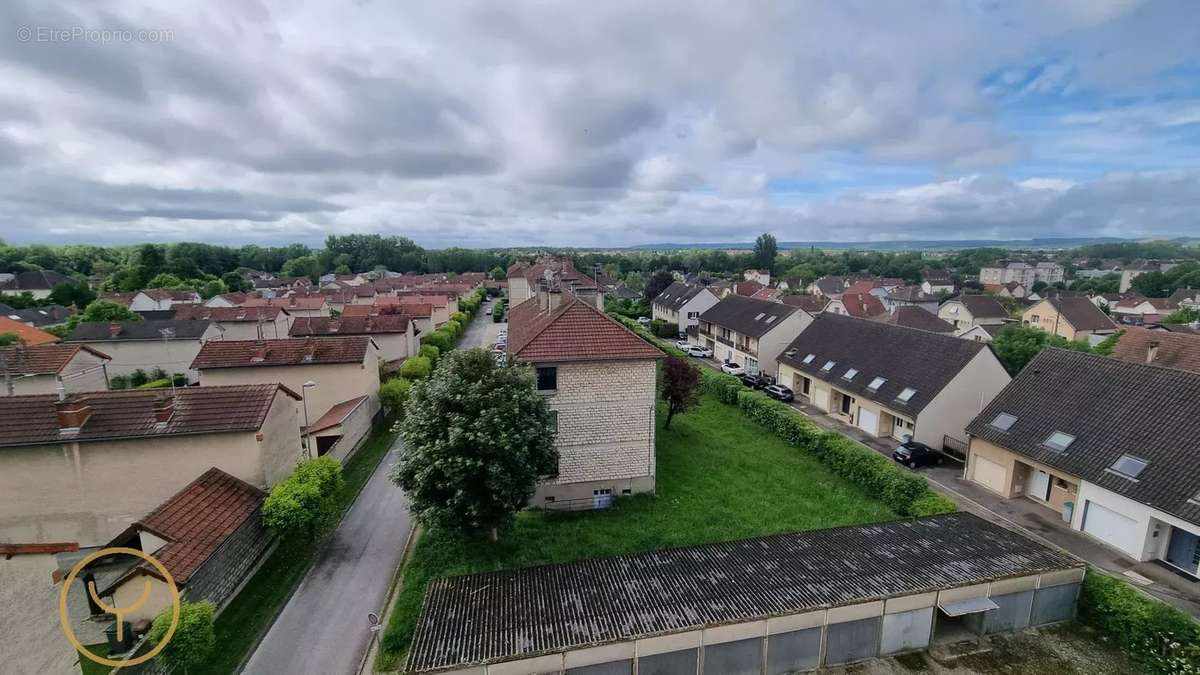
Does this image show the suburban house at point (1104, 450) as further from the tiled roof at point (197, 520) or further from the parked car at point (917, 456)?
the tiled roof at point (197, 520)

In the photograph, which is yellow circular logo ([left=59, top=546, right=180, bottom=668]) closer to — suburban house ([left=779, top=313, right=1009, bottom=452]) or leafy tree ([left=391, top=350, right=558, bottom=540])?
leafy tree ([left=391, top=350, right=558, bottom=540])

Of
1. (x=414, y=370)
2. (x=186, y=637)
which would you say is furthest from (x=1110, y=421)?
(x=414, y=370)

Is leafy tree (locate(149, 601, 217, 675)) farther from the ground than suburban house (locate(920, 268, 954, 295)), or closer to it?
closer to it

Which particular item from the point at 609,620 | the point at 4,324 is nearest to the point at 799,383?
the point at 609,620

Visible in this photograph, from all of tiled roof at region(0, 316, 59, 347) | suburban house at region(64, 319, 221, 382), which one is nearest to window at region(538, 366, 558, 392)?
suburban house at region(64, 319, 221, 382)

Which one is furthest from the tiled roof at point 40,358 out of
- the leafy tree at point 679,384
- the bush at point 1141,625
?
the bush at point 1141,625

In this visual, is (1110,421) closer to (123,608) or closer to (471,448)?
(471,448)
